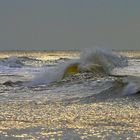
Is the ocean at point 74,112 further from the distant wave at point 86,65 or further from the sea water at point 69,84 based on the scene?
the distant wave at point 86,65

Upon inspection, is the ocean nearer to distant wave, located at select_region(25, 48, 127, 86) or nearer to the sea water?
the sea water

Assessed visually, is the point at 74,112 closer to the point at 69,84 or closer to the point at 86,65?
the point at 69,84

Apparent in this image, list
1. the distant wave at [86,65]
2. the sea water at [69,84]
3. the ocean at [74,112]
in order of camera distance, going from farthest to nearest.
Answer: the distant wave at [86,65], the sea water at [69,84], the ocean at [74,112]

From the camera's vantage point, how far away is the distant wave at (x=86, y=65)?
30.5 ft

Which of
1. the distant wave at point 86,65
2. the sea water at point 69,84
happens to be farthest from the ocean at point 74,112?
the distant wave at point 86,65

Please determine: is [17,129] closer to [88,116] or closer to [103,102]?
[88,116]

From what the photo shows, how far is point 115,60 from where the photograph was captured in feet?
39.9

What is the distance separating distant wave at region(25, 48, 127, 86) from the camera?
930 cm

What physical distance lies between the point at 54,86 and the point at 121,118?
3934 mm

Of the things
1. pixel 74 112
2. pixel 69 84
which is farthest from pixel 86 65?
pixel 74 112

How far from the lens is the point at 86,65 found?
10500 mm

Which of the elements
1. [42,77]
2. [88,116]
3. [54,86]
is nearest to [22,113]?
[88,116]

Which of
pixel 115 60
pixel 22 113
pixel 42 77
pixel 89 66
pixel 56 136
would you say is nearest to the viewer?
pixel 56 136

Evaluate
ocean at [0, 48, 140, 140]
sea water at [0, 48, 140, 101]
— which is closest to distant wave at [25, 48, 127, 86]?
sea water at [0, 48, 140, 101]
